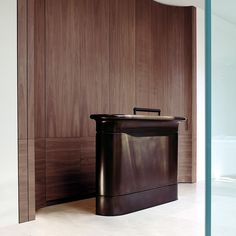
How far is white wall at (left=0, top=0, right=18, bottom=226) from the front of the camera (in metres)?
2.77

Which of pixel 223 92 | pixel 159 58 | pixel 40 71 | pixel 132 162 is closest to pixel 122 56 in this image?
pixel 159 58

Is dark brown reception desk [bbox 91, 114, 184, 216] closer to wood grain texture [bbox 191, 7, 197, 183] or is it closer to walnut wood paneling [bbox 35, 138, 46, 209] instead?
walnut wood paneling [bbox 35, 138, 46, 209]

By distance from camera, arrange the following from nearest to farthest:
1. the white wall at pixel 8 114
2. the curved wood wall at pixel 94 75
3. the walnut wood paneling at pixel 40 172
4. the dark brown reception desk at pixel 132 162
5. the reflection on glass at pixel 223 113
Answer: the reflection on glass at pixel 223 113, the white wall at pixel 8 114, the dark brown reception desk at pixel 132 162, the walnut wood paneling at pixel 40 172, the curved wood wall at pixel 94 75

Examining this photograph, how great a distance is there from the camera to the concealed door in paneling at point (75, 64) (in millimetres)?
3643

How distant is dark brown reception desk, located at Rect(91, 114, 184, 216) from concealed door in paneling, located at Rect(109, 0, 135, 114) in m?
0.93

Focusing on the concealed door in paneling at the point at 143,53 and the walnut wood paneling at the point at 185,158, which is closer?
the concealed door in paneling at the point at 143,53

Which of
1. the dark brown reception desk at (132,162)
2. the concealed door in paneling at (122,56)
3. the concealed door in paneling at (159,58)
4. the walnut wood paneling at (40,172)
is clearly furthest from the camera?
the concealed door in paneling at (159,58)

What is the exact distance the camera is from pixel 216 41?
108cm

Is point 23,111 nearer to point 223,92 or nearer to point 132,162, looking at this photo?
point 132,162

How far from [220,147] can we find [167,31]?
164 inches

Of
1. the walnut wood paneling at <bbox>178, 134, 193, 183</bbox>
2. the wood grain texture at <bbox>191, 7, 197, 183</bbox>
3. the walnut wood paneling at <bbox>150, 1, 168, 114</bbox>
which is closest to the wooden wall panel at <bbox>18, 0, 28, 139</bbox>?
the walnut wood paneling at <bbox>150, 1, 168, 114</bbox>

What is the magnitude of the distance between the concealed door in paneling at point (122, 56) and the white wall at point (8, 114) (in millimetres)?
1605

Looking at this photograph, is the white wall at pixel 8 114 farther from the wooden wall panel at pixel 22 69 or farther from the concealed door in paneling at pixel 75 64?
the concealed door in paneling at pixel 75 64

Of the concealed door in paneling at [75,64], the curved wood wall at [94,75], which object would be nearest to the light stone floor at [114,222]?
Answer: the curved wood wall at [94,75]
